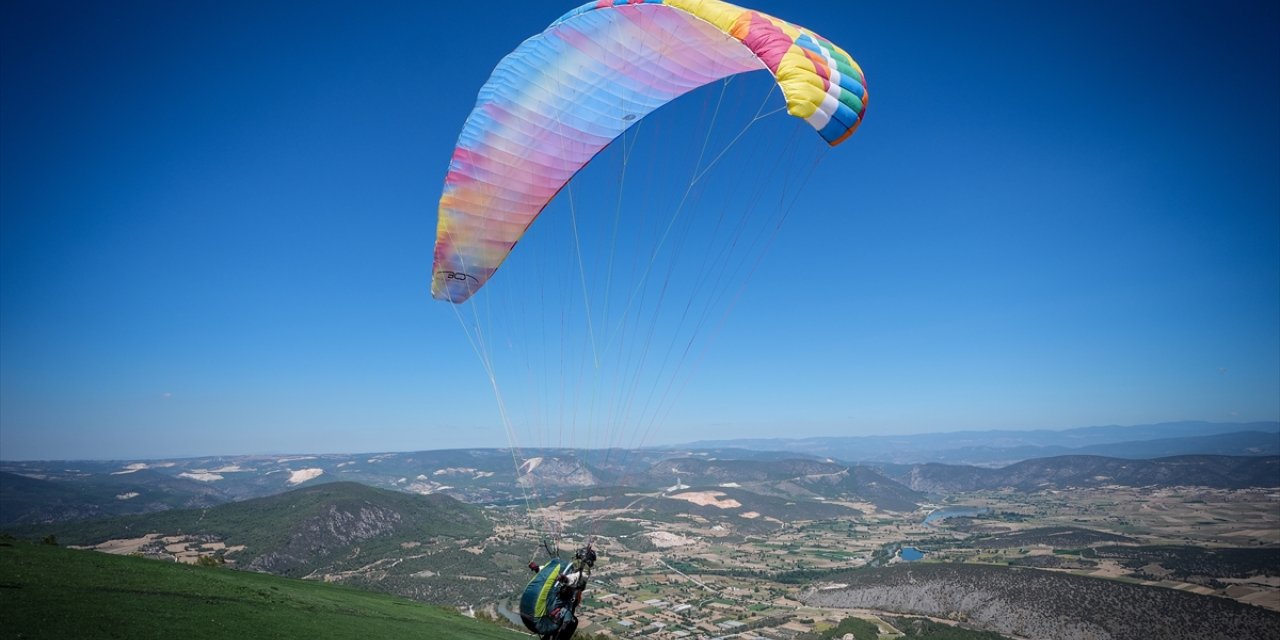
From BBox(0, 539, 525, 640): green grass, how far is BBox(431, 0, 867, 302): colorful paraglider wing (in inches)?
337

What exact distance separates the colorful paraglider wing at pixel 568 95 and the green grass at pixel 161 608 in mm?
8558

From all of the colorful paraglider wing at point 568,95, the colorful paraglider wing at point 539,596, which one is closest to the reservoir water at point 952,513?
the colorful paraglider wing at point 568,95

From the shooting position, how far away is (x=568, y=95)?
12.6m

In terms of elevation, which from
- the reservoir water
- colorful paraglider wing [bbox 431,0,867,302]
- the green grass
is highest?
colorful paraglider wing [bbox 431,0,867,302]

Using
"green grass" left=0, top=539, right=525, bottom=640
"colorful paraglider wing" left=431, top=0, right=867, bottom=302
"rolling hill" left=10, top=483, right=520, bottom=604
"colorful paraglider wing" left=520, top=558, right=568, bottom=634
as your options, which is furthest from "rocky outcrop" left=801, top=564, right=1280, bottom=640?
"colorful paraglider wing" left=431, top=0, right=867, bottom=302

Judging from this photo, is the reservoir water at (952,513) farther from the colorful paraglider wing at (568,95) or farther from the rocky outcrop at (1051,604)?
the colorful paraglider wing at (568,95)

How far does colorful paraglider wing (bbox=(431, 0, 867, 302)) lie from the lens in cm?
1060

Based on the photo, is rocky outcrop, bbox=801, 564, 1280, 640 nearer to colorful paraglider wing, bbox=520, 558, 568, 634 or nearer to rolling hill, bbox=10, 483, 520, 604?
rolling hill, bbox=10, 483, 520, 604

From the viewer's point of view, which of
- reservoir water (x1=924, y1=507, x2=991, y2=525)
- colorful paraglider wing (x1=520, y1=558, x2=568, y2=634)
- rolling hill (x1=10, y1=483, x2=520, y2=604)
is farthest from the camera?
reservoir water (x1=924, y1=507, x2=991, y2=525)

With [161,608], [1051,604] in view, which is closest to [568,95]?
[161,608]

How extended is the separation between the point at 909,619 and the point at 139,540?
11998 centimetres

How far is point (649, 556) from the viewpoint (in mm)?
118500

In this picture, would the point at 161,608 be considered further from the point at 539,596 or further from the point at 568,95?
the point at 568,95

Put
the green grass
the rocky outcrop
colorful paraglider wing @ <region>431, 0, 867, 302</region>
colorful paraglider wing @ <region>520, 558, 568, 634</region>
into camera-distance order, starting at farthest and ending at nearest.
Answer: the rocky outcrop, colorful paraglider wing @ <region>431, 0, 867, 302</region>, the green grass, colorful paraglider wing @ <region>520, 558, 568, 634</region>
